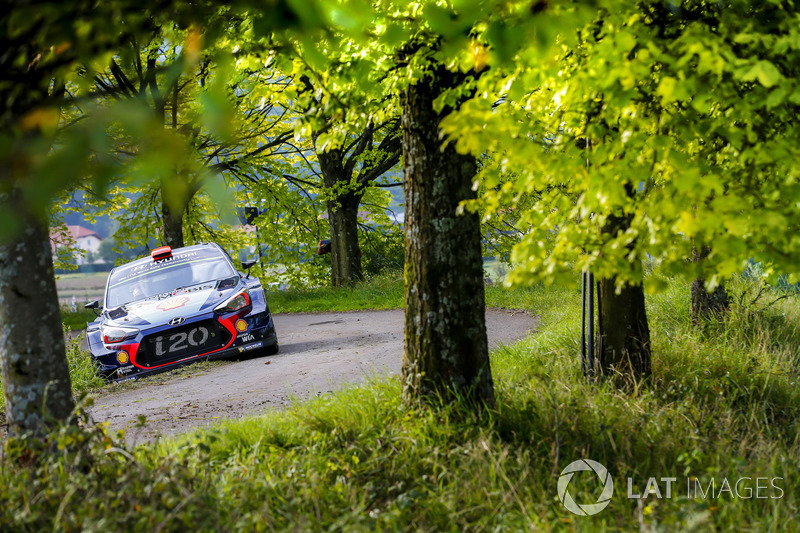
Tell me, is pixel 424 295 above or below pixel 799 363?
above

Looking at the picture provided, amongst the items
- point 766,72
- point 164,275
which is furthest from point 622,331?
point 164,275

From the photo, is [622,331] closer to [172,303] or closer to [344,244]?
[172,303]

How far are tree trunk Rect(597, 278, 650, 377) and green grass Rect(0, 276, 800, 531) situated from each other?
1.26ft

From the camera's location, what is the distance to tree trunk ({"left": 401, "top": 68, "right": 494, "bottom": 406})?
4547 mm


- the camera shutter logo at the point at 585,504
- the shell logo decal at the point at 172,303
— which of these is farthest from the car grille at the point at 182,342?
the camera shutter logo at the point at 585,504

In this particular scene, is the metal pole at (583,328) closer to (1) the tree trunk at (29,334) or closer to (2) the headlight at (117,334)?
(1) the tree trunk at (29,334)

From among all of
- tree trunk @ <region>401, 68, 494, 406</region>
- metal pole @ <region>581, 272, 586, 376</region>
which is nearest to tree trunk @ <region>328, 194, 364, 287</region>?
metal pole @ <region>581, 272, 586, 376</region>

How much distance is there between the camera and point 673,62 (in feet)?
10.1

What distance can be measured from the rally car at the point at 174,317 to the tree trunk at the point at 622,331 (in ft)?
15.8

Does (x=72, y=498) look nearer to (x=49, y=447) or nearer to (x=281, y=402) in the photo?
(x=49, y=447)

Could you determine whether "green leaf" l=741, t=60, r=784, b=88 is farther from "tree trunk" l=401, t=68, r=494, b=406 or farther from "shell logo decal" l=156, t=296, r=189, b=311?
"shell logo decal" l=156, t=296, r=189, b=311

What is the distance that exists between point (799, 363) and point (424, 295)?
4946 millimetres

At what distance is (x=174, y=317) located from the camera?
319 inches

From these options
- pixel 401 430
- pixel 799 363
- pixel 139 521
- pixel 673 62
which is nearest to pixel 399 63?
pixel 673 62
